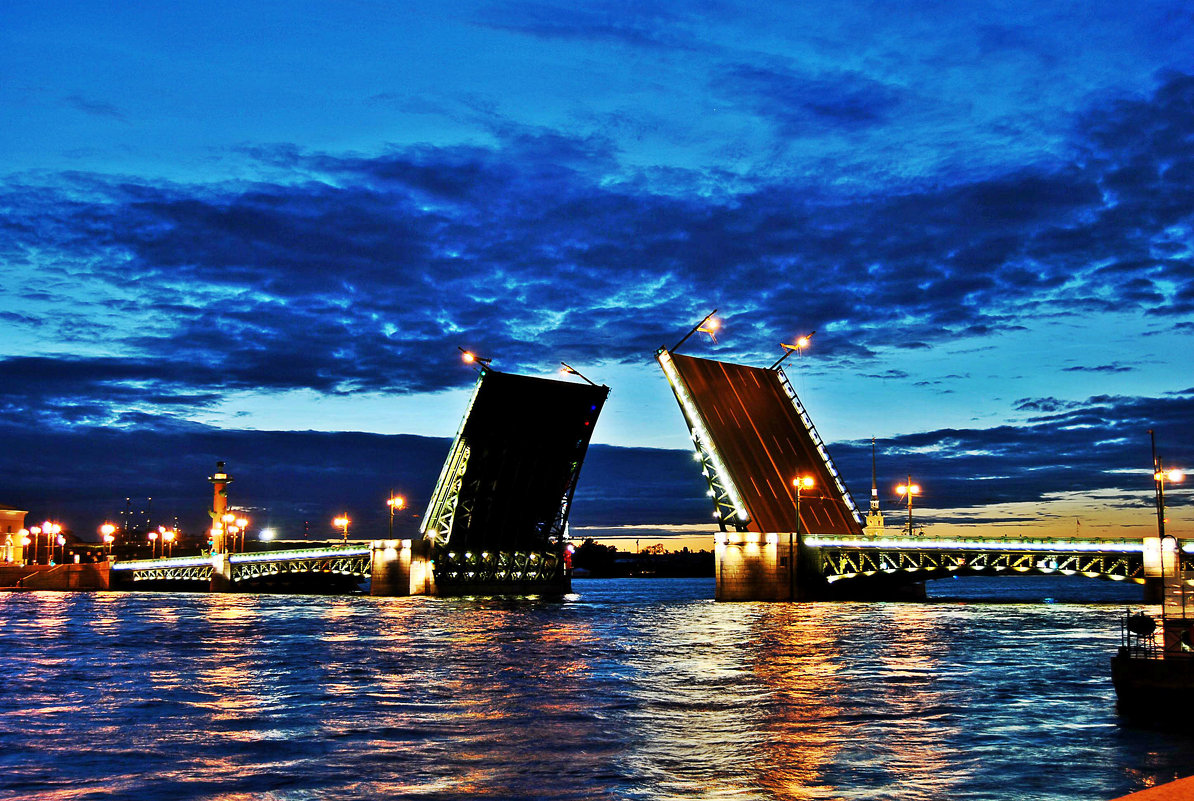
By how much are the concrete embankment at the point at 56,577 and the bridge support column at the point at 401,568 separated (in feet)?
138

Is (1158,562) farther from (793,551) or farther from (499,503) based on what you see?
(499,503)

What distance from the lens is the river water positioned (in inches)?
573

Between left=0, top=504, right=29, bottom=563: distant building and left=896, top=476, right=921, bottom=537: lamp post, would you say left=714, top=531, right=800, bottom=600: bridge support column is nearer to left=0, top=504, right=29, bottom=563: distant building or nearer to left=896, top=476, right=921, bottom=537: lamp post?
left=896, top=476, right=921, bottom=537: lamp post

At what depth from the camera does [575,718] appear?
20203 millimetres

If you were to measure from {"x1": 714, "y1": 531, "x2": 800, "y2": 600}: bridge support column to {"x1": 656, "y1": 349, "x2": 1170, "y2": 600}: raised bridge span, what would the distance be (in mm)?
52

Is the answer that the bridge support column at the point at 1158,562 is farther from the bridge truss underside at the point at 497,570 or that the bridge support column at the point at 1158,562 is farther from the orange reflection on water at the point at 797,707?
the bridge truss underside at the point at 497,570

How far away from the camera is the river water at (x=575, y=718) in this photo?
14.5 metres

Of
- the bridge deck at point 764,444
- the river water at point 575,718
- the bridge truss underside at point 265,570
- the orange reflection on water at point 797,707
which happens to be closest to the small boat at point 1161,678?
the river water at point 575,718

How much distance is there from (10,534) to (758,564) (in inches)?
3366

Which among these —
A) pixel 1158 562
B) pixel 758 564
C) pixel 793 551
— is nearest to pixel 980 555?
pixel 1158 562

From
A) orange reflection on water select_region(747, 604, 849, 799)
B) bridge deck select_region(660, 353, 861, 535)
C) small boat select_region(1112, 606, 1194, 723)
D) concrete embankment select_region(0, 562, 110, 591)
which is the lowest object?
concrete embankment select_region(0, 562, 110, 591)

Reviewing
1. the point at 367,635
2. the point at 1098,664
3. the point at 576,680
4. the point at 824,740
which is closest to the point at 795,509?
the point at 367,635

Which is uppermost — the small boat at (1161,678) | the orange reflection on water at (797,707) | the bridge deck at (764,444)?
the bridge deck at (764,444)

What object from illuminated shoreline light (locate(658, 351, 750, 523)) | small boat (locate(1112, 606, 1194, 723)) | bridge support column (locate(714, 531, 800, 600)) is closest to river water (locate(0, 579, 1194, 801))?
small boat (locate(1112, 606, 1194, 723))
